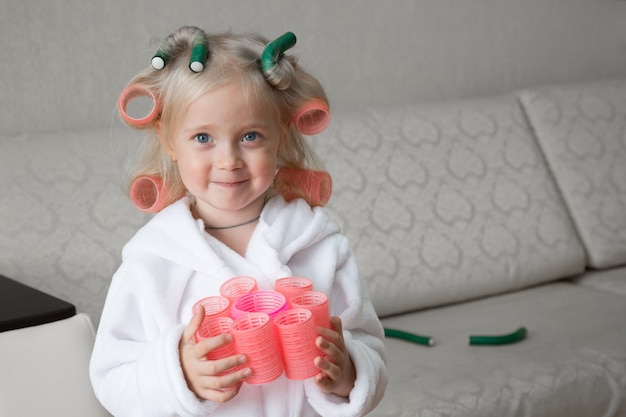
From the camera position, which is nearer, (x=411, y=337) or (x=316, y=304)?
(x=316, y=304)

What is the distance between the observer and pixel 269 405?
3.75 ft

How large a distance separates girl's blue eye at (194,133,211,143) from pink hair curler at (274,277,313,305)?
0.67 feet

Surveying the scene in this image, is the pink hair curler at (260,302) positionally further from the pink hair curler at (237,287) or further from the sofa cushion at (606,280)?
the sofa cushion at (606,280)

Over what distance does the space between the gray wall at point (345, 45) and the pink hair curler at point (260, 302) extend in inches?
23.7

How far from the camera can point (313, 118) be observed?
1250 mm

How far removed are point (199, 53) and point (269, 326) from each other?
0.37 m

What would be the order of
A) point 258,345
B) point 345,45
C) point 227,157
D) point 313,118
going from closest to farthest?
point 258,345 → point 227,157 → point 313,118 → point 345,45

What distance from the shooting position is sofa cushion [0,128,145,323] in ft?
5.87

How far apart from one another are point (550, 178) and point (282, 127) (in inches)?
57.9

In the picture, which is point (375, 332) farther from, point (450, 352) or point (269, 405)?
point (450, 352)

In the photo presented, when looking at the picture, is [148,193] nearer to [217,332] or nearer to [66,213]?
[217,332]

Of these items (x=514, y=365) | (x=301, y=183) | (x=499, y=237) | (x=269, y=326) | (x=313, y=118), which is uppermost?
(x=313, y=118)

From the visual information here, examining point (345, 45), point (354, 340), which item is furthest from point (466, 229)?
point (354, 340)

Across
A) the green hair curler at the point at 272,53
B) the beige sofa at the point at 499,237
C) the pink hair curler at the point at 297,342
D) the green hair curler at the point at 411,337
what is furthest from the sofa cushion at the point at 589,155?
the pink hair curler at the point at 297,342
